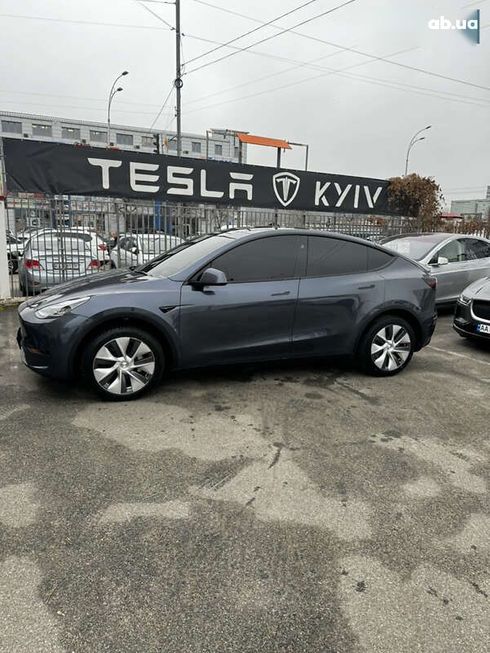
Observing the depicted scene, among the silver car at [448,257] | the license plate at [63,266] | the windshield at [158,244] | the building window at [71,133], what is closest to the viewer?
the silver car at [448,257]

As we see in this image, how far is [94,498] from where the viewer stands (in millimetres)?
2766

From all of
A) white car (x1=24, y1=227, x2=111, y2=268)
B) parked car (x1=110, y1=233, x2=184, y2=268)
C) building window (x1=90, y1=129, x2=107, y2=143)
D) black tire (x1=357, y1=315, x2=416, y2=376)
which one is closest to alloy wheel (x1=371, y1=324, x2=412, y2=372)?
black tire (x1=357, y1=315, x2=416, y2=376)

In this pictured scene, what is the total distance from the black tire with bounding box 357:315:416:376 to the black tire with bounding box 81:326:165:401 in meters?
2.10

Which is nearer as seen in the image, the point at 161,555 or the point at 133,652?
the point at 133,652

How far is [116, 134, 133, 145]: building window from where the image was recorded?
197ft

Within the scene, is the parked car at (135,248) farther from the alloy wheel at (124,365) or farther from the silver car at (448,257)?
the alloy wheel at (124,365)

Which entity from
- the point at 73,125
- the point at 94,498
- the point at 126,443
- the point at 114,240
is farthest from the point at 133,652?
the point at 73,125

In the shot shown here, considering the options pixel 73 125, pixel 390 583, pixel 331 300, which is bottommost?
pixel 390 583

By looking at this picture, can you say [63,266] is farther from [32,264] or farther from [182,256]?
[182,256]

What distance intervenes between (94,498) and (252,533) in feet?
3.12

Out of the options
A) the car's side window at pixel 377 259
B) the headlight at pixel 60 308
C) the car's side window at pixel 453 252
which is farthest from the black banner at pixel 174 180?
the car's side window at pixel 377 259

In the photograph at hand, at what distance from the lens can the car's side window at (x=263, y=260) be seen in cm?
442

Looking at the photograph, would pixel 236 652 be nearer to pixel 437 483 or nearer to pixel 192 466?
pixel 192 466

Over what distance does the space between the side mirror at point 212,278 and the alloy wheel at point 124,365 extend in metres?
0.74
